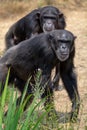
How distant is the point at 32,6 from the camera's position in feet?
43.2

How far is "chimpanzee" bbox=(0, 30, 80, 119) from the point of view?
6.79 meters

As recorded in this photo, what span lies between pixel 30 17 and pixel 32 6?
410cm

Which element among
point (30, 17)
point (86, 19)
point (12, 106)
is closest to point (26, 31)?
point (30, 17)

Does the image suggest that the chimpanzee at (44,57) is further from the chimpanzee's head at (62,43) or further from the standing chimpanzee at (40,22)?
the standing chimpanzee at (40,22)

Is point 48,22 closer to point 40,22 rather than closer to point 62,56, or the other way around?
point 40,22

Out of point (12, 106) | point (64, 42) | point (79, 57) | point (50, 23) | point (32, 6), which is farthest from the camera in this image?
point (32, 6)

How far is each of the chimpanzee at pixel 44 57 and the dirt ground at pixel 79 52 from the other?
0.42m

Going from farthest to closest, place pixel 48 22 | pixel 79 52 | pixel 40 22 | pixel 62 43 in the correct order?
pixel 79 52, pixel 40 22, pixel 48 22, pixel 62 43

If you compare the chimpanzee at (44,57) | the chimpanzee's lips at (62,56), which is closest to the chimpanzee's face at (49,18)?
the chimpanzee at (44,57)

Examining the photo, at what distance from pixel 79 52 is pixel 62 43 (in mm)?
3445

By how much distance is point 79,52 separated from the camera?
10391 millimetres

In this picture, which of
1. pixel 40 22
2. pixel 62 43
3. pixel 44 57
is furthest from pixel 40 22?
pixel 44 57

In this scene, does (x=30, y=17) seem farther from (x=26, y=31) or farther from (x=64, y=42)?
(x=64, y=42)

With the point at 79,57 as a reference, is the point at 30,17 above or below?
above
